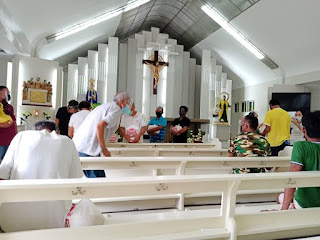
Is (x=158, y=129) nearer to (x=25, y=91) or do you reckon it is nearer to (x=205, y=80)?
(x=25, y=91)

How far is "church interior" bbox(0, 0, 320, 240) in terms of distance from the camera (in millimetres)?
1390

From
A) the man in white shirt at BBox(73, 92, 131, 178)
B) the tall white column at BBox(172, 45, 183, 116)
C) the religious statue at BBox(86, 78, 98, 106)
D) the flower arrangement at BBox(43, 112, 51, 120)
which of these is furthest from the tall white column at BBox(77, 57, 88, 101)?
the man in white shirt at BBox(73, 92, 131, 178)

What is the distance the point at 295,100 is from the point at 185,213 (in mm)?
6188

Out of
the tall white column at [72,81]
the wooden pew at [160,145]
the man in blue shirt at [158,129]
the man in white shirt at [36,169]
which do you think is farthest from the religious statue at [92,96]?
the man in white shirt at [36,169]

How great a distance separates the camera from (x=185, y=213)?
5.59 ft

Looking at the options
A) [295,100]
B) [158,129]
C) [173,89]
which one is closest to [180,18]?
[173,89]

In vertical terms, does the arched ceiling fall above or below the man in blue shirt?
above

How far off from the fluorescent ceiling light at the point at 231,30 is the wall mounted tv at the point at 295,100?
138 centimetres

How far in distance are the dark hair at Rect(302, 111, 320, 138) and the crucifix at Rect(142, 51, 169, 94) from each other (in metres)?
7.61

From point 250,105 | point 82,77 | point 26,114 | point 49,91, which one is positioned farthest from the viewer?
point 250,105

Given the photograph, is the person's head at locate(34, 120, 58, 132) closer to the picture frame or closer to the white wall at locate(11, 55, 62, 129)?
the white wall at locate(11, 55, 62, 129)

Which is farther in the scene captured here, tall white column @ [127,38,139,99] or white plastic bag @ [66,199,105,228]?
tall white column @ [127,38,139,99]

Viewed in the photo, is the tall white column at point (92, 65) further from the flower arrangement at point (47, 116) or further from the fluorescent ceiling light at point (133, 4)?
the flower arrangement at point (47, 116)

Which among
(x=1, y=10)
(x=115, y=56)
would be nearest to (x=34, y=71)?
(x=1, y=10)
